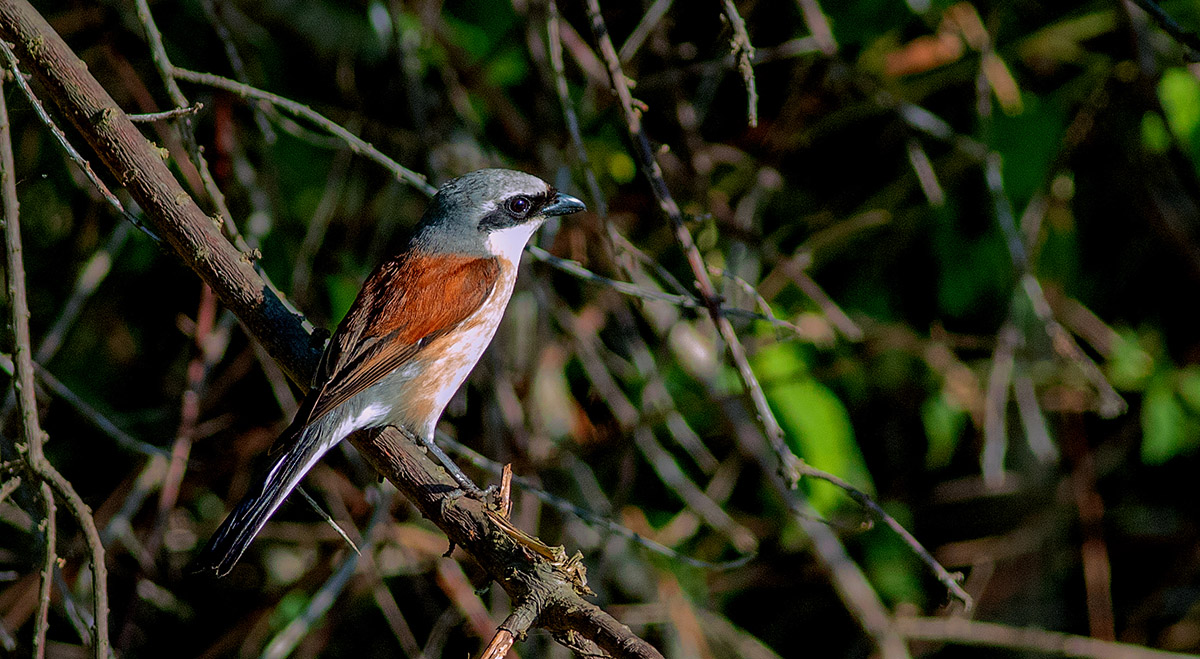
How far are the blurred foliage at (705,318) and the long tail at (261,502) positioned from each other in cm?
118

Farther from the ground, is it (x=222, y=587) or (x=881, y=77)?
(x=881, y=77)

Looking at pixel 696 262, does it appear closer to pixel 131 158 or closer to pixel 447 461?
Answer: pixel 447 461

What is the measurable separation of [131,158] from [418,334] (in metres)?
0.91

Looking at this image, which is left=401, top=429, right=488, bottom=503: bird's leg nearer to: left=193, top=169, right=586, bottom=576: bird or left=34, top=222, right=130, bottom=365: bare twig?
left=193, top=169, right=586, bottom=576: bird

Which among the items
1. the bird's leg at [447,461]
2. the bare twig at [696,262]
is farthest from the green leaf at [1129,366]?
the bird's leg at [447,461]

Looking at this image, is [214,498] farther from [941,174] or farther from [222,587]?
[941,174]

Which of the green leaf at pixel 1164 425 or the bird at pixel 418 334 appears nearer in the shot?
the bird at pixel 418 334

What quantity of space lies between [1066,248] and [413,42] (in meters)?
2.91

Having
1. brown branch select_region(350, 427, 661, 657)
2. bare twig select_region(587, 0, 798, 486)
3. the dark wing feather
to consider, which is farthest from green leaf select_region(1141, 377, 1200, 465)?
brown branch select_region(350, 427, 661, 657)

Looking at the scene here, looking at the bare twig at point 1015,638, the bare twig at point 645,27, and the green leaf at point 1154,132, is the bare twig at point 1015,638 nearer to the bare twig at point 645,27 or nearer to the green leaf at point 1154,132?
the green leaf at point 1154,132

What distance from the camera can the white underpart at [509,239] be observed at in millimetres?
3119

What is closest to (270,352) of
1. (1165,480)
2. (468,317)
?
(468,317)

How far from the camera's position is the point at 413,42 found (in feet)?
12.7

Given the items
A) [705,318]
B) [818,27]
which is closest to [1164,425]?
[705,318]
